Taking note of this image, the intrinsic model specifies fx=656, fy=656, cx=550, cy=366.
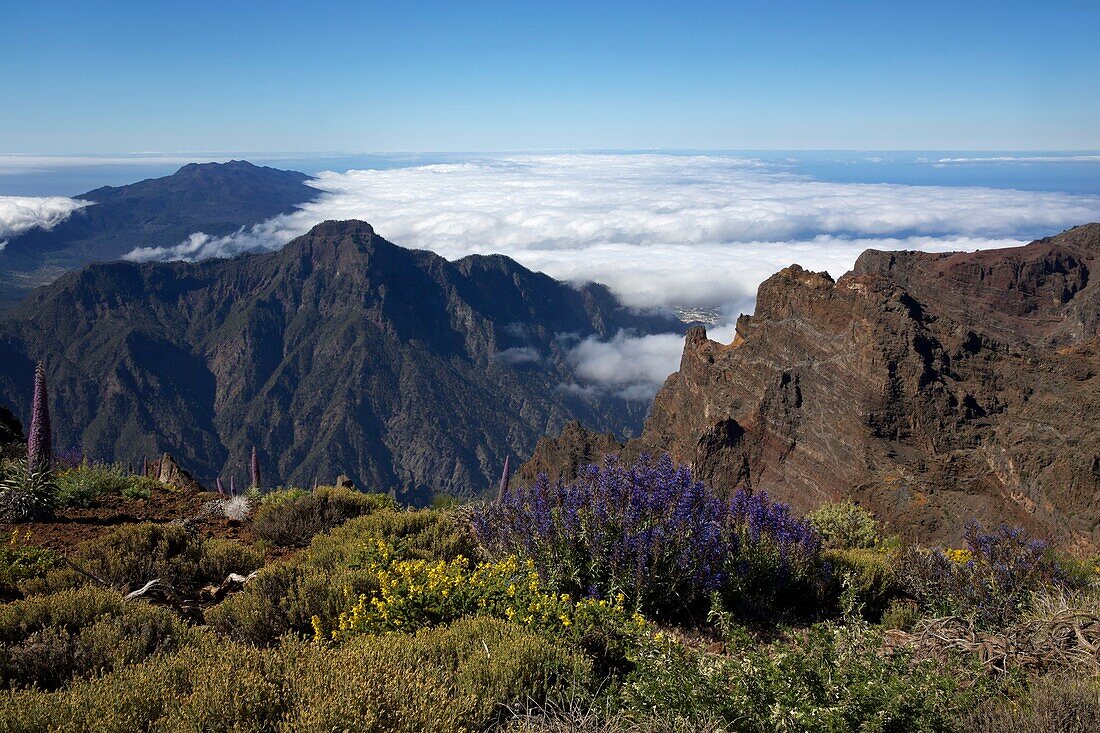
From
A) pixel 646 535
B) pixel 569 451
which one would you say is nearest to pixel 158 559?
pixel 646 535

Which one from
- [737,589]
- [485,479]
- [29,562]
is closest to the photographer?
[737,589]

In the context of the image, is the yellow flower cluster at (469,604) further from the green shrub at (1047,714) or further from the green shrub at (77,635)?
the green shrub at (1047,714)

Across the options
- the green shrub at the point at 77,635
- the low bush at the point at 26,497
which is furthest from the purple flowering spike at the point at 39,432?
the green shrub at the point at 77,635

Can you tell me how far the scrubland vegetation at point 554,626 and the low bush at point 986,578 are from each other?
0.08 ft

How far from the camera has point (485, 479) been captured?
180125mm

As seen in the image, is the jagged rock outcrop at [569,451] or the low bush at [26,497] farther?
the jagged rock outcrop at [569,451]

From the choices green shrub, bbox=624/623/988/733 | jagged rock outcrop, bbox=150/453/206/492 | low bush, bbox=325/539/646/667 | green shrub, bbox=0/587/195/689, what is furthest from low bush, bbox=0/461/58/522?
green shrub, bbox=624/623/988/733

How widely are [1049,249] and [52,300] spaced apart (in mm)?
235788

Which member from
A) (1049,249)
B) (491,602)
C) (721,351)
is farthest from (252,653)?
(1049,249)

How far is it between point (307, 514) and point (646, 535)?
16.5 ft

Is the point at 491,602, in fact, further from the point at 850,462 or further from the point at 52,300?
the point at 52,300

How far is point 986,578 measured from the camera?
575 centimetres

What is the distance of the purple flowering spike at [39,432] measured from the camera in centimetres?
826

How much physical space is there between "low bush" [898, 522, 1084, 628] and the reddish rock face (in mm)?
21934
